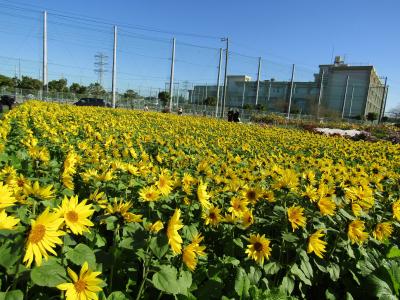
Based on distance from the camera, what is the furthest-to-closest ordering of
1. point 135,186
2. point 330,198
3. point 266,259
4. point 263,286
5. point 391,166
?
point 391,166 → point 135,186 → point 330,198 → point 266,259 → point 263,286

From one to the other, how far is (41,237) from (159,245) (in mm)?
467

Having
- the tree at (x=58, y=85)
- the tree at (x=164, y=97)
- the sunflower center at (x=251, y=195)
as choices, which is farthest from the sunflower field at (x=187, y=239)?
the tree at (x=58, y=85)

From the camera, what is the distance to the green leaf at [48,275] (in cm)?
125

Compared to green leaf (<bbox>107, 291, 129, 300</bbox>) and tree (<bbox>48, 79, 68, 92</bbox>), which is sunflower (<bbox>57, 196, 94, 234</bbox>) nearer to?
green leaf (<bbox>107, 291, 129, 300</bbox>)

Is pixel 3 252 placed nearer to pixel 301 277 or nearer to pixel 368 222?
pixel 301 277

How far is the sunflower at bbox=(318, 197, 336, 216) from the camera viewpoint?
90.8 inches

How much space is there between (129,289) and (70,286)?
0.67 meters

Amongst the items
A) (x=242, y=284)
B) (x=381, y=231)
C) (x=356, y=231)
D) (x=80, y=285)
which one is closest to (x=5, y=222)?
(x=80, y=285)

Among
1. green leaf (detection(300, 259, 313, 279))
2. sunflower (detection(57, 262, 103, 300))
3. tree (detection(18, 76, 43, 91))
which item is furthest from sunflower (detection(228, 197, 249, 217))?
tree (detection(18, 76, 43, 91))

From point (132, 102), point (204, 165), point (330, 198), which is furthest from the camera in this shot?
point (132, 102)

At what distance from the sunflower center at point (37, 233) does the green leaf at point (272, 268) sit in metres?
1.36

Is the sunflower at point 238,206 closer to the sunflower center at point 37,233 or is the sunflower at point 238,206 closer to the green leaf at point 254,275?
the green leaf at point 254,275

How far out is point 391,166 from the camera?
6.32 metres

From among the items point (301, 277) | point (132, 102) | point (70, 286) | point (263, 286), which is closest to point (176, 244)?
point (70, 286)
